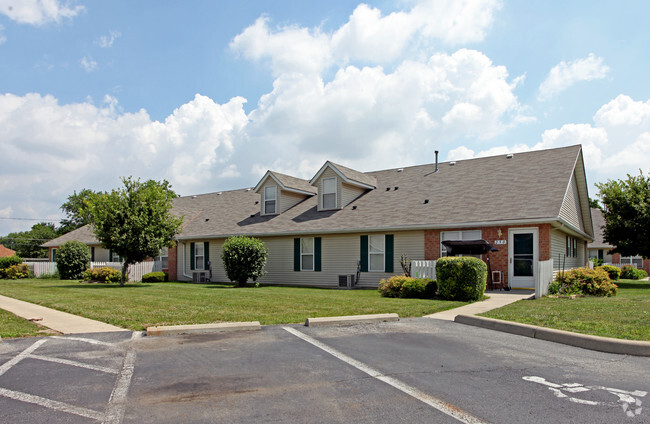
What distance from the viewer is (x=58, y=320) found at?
10.8m

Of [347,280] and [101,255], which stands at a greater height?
[101,255]

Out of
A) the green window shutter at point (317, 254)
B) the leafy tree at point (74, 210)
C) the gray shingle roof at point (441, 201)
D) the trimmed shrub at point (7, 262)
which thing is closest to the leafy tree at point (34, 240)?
the leafy tree at point (74, 210)

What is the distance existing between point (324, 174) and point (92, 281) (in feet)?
48.1

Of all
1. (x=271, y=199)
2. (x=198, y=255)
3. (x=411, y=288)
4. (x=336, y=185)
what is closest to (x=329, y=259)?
(x=336, y=185)

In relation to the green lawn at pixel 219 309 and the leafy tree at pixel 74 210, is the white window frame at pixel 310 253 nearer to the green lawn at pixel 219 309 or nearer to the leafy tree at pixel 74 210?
the green lawn at pixel 219 309

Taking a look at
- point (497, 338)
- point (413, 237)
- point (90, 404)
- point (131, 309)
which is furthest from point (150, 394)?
point (413, 237)

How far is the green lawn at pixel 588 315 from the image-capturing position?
29.9 ft

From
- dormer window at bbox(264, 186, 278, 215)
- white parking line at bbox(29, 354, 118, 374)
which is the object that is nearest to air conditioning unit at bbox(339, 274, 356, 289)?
dormer window at bbox(264, 186, 278, 215)

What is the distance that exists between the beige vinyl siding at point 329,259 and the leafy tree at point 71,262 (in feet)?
32.2

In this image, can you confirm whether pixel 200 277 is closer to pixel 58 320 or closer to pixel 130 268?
pixel 130 268

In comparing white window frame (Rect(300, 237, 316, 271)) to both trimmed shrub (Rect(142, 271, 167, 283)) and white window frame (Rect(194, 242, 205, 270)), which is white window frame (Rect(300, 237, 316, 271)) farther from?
trimmed shrub (Rect(142, 271, 167, 283))

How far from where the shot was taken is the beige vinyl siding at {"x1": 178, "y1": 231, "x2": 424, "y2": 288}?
21859mm

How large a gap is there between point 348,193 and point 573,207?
36.1 ft

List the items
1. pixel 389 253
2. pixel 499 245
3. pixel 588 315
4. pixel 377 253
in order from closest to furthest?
pixel 588 315, pixel 499 245, pixel 389 253, pixel 377 253
